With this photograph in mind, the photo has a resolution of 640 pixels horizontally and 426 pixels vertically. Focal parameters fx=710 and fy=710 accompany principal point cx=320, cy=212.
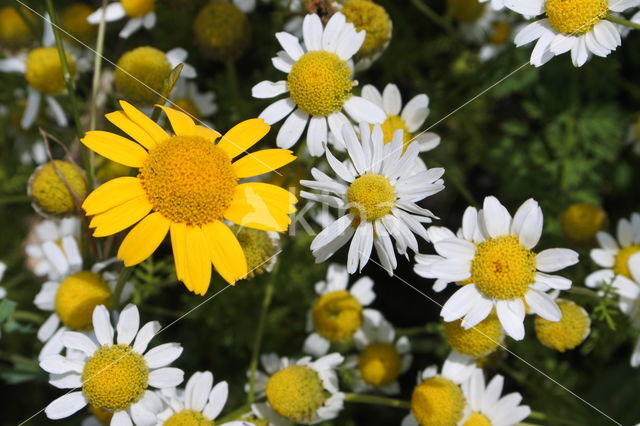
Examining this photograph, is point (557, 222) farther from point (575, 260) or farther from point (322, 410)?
point (322, 410)

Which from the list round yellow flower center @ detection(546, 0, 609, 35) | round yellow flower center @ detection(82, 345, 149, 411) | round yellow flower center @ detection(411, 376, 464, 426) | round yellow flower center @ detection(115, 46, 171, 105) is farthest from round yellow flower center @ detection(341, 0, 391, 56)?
round yellow flower center @ detection(82, 345, 149, 411)

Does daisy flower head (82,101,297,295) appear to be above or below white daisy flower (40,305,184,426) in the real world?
above

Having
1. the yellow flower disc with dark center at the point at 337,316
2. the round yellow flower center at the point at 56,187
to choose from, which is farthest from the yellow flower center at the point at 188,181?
the yellow flower disc with dark center at the point at 337,316

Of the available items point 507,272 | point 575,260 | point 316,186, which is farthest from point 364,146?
point 575,260

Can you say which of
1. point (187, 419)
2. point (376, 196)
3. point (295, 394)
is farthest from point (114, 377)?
point (376, 196)

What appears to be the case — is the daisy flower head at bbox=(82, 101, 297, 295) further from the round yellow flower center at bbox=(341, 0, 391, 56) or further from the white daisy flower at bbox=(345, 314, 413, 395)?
the white daisy flower at bbox=(345, 314, 413, 395)

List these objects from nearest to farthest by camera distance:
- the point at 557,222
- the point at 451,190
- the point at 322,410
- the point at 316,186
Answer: the point at 316,186
the point at 322,410
the point at 557,222
the point at 451,190
